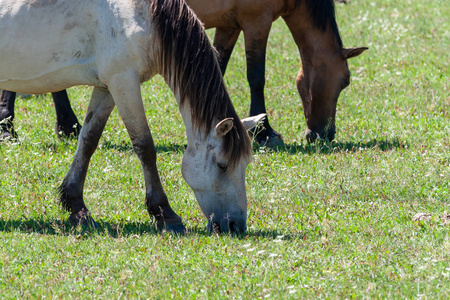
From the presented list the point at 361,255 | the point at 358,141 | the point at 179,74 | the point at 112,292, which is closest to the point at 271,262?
the point at 361,255

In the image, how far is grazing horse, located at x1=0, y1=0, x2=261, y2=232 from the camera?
17.3ft

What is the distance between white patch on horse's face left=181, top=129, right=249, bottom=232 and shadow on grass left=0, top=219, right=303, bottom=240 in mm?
131

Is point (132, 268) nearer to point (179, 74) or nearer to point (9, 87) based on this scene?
point (179, 74)

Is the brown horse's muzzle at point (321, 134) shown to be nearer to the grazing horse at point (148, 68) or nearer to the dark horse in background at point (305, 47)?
the dark horse in background at point (305, 47)

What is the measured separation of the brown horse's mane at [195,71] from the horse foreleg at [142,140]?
1.25ft

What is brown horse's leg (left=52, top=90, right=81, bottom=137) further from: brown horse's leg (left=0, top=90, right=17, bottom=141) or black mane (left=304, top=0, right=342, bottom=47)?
black mane (left=304, top=0, right=342, bottom=47)

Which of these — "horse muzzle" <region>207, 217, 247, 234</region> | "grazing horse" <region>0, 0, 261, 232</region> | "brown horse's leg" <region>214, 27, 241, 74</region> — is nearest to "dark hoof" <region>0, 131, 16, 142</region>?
"grazing horse" <region>0, 0, 261, 232</region>

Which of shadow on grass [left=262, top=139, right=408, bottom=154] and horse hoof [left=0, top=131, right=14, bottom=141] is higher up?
horse hoof [left=0, top=131, right=14, bottom=141]

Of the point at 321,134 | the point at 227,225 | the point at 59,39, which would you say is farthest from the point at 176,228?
the point at 321,134

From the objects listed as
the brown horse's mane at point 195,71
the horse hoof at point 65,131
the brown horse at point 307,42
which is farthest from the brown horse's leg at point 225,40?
the brown horse's mane at point 195,71

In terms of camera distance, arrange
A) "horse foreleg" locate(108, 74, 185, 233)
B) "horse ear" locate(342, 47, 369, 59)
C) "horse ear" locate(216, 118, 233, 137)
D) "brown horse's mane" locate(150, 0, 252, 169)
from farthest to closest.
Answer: "horse ear" locate(342, 47, 369, 59)
"horse foreleg" locate(108, 74, 185, 233)
"brown horse's mane" locate(150, 0, 252, 169)
"horse ear" locate(216, 118, 233, 137)

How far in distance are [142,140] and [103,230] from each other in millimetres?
781

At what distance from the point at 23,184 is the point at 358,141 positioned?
12.6 ft

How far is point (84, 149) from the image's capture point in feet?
19.4
